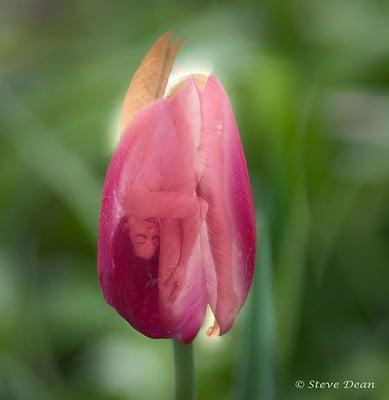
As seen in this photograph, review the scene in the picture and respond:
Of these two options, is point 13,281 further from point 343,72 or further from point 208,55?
point 343,72

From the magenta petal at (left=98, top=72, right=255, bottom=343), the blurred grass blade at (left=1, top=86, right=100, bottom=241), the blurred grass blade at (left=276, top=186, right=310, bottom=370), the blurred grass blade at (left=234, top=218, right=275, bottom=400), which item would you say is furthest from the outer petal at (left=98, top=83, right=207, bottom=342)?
the blurred grass blade at (left=1, top=86, right=100, bottom=241)

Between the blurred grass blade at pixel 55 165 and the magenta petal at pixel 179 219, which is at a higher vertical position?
the blurred grass blade at pixel 55 165

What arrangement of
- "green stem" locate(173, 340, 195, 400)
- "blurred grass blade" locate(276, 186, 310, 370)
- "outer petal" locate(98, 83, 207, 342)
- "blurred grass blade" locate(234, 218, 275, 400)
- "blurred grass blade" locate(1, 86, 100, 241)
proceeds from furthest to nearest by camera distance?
"blurred grass blade" locate(1, 86, 100, 241)
"blurred grass blade" locate(276, 186, 310, 370)
"blurred grass blade" locate(234, 218, 275, 400)
"green stem" locate(173, 340, 195, 400)
"outer petal" locate(98, 83, 207, 342)

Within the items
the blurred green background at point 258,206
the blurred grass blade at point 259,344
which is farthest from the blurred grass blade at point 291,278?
the blurred grass blade at point 259,344

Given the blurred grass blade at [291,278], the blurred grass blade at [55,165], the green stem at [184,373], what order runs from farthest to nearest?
1. the blurred grass blade at [55,165]
2. the blurred grass blade at [291,278]
3. the green stem at [184,373]

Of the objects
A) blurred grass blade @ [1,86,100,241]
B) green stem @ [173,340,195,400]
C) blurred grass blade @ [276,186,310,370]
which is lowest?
green stem @ [173,340,195,400]

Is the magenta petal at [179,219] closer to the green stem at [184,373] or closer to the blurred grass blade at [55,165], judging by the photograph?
the green stem at [184,373]

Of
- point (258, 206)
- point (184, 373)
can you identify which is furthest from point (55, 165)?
point (184, 373)

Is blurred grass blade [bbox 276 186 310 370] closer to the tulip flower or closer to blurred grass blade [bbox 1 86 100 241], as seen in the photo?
blurred grass blade [bbox 1 86 100 241]

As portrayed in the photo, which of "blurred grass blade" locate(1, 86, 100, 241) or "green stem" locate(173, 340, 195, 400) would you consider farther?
"blurred grass blade" locate(1, 86, 100, 241)
